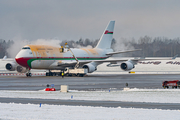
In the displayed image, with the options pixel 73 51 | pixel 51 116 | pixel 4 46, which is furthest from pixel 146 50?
pixel 51 116

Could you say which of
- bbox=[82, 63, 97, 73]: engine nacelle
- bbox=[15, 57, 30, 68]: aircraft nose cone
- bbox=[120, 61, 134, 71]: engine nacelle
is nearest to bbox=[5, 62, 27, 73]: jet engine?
bbox=[15, 57, 30, 68]: aircraft nose cone

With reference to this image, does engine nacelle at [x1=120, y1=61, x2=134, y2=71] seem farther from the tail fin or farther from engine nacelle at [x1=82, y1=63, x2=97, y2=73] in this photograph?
the tail fin

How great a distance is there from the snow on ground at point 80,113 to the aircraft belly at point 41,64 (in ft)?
123

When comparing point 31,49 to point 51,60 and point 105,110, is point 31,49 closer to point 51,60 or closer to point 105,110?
point 51,60

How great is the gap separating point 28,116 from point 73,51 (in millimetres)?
47183

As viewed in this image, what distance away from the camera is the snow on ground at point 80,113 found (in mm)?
14609

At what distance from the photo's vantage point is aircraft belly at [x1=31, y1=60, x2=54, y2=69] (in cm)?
5498

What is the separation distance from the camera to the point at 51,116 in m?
15.1

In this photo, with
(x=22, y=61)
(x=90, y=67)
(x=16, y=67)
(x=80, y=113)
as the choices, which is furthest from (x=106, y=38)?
(x=80, y=113)

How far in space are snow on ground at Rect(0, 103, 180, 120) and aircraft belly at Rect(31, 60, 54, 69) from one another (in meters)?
37.5

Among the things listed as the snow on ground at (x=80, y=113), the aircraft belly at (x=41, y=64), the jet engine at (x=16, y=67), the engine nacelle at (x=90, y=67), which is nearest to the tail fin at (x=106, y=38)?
the engine nacelle at (x=90, y=67)

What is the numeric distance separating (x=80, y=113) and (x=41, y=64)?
134 ft

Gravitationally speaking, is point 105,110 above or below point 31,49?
below

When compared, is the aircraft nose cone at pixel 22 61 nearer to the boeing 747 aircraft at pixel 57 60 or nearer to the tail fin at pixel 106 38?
the boeing 747 aircraft at pixel 57 60
